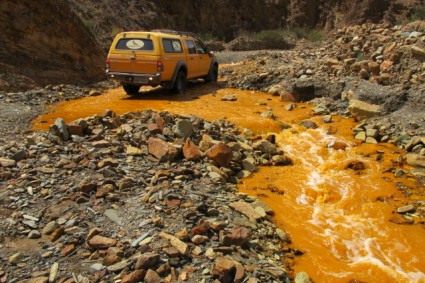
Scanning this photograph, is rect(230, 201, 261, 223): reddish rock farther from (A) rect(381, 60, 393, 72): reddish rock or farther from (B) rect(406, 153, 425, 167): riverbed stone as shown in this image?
(A) rect(381, 60, 393, 72): reddish rock

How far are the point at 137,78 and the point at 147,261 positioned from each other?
26.3 feet

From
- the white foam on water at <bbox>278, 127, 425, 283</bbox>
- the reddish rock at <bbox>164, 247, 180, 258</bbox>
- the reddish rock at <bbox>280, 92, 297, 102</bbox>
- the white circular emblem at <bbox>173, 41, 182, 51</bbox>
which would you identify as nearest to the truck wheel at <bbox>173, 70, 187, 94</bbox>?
the white circular emblem at <bbox>173, 41, 182, 51</bbox>

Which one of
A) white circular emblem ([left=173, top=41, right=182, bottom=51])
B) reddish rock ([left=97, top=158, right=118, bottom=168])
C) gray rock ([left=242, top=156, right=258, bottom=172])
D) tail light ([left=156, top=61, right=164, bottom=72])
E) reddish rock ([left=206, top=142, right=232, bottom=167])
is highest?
white circular emblem ([left=173, top=41, right=182, bottom=51])

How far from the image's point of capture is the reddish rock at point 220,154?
717 cm

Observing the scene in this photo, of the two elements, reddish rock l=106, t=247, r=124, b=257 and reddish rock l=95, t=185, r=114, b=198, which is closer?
reddish rock l=106, t=247, r=124, b=257

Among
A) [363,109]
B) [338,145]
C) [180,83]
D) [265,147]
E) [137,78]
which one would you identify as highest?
[137,78]

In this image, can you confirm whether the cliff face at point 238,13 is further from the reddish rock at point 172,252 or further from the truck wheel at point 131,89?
the reddish rock at point 172,252

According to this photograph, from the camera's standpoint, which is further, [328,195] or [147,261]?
[328,195]

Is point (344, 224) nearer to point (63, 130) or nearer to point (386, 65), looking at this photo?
point (63, 130)

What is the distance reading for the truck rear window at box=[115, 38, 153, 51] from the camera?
36.4 feet

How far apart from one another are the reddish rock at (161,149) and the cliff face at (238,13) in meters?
19.8

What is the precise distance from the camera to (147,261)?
398 centimetres

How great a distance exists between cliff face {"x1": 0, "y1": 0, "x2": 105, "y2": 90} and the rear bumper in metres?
3.44

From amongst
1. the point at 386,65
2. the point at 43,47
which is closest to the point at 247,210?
the point at 386,65
